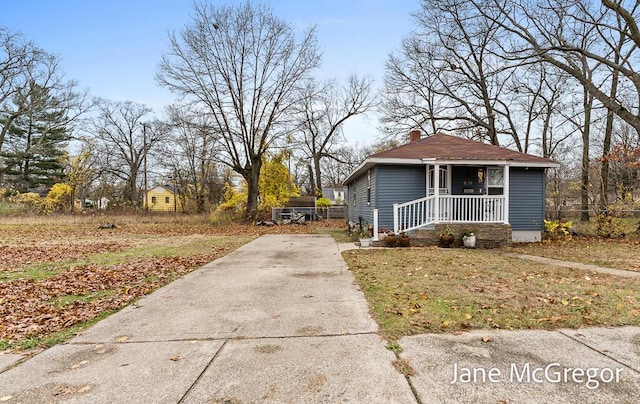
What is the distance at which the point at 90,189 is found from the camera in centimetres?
4422

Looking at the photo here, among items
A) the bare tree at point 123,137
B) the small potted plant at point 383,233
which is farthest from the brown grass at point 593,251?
the bare tree at point 123,137

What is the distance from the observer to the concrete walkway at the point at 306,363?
2.37m

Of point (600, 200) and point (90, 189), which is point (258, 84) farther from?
point (90, 189)

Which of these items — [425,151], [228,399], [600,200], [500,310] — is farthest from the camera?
[600,200]

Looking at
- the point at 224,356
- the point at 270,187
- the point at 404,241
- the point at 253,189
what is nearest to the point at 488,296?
the point at 224,356

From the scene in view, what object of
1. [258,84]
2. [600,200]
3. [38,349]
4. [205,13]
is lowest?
[38,349]

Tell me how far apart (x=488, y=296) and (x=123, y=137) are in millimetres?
42121

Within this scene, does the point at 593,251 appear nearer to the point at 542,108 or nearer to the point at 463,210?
the point at 463,210

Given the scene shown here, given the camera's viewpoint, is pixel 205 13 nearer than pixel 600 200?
No

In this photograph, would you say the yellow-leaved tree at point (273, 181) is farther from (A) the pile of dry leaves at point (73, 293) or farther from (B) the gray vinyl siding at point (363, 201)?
(A) the pile of dry leaves at point (73, 293)

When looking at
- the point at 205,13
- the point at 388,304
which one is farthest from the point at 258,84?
the point at 388,304

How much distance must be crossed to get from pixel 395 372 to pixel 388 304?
5.82 ft

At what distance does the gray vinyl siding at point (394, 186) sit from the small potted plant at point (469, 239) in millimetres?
2019

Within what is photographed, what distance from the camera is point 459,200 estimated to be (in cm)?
1084
